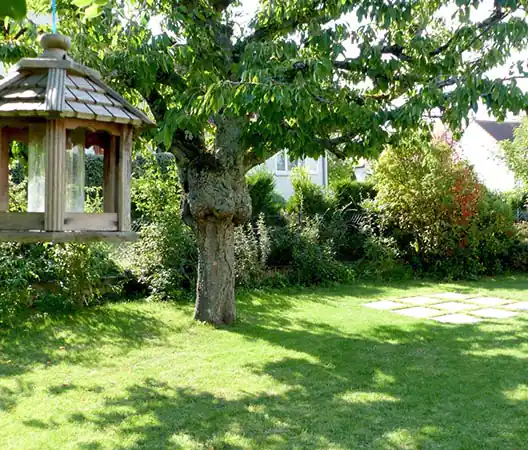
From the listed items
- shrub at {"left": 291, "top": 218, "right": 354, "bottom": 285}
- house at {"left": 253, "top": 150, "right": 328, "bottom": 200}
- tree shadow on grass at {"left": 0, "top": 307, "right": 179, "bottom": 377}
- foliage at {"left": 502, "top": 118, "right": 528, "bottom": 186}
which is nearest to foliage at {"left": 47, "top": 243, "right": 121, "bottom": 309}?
tree shadow on grass at {"left": 0, "top": 307, "right": 179, "bottom": 377}

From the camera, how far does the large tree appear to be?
198 inches

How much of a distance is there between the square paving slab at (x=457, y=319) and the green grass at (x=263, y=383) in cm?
38

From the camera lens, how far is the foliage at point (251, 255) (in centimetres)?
1089

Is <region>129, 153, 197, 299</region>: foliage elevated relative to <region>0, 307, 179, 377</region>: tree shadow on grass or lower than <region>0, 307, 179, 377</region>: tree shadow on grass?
elevated

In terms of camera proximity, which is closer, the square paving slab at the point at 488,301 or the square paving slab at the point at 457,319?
the square paving slab at the point at 457,319

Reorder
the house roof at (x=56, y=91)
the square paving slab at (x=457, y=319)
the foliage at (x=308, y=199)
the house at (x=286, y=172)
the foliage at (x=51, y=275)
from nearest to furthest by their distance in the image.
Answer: the house roof at (x=56, y=91)
the foliage at (x=51, y=275)
the square paving slab at (x=457, y=319)
the foliage at (x=308, y=199)
the house at (x=286, y=172)

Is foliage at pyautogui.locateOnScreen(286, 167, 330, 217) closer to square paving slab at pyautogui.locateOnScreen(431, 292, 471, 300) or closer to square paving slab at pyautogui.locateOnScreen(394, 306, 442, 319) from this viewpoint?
square paving slab at pyautogui.locateOnScreen(431, 292, 471, 300)

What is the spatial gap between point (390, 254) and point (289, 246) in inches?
97.7

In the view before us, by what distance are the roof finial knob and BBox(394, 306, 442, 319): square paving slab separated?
275 inches

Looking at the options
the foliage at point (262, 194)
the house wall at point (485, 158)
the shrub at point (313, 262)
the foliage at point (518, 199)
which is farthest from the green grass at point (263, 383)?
the house wall at point (485, 158)

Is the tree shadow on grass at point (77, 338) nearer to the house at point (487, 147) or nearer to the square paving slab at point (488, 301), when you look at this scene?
the square paving slab at point (488, 301)

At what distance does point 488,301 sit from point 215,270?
5226mm

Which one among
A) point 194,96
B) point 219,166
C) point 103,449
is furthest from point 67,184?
point 219,166

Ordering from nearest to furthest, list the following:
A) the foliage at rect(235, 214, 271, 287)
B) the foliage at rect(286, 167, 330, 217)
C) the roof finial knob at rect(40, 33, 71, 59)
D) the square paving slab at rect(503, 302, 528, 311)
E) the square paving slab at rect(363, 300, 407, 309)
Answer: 1. the roof finial knob at rect(40, 33, 71, 59)
2. the square paving slab at rect(503, 302, 528, 311)
3. the square paving slab at rect(363, 300, 407, 309)
4. the foliage at rect(235, 214, 271, 287)
5. the foliage at rect(286, 167, 330, 217)
